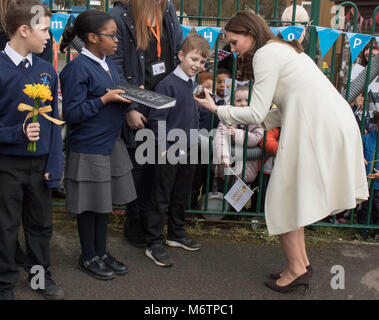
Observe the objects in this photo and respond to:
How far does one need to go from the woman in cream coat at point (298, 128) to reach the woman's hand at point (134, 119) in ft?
2.04

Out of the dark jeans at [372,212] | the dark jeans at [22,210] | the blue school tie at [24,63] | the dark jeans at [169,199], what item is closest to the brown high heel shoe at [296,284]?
the dark jeans at [169,199]

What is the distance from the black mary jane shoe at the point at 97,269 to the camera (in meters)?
3.09

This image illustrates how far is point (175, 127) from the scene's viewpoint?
3.29 m

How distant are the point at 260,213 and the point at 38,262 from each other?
1.99m

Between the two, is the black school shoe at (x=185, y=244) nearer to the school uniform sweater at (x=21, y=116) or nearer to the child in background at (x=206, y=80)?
the school uniform sweater at (x=21, y=116)

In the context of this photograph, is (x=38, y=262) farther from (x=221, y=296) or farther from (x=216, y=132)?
(x=216, y=132)

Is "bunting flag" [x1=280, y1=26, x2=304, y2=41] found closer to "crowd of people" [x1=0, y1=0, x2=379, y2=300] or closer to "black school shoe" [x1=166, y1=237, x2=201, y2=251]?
"crowd of people" [x1=0, y1=0, x2=379, y2=300]

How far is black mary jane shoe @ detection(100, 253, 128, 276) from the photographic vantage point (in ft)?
10.5

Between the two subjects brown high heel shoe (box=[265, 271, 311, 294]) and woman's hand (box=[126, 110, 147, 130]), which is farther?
woman's hand (box=[126, 110, 147, 130])

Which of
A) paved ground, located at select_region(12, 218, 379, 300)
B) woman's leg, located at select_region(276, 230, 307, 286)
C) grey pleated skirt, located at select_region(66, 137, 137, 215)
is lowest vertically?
paved ground, located at select_region(12, 218, 379, 300)

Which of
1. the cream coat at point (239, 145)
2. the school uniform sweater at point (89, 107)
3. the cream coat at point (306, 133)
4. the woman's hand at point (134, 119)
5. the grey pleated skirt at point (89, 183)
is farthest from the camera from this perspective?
the cream coat at point (239, 145)

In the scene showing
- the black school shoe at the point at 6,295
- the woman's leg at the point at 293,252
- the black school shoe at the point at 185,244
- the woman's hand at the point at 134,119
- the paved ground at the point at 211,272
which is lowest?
the paved ground at the point at 211,272

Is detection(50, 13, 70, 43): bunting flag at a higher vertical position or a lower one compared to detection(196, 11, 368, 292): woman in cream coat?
higher

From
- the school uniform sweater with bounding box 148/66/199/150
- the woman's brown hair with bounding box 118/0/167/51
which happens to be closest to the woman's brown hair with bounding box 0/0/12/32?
the woman's brown hair with bounding box 118/0/167/51
